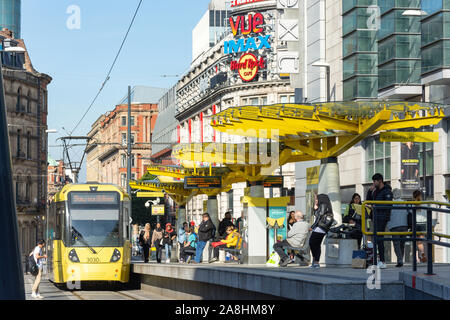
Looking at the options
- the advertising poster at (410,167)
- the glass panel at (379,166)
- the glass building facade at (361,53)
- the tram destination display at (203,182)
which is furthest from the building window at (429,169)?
the tram destination display at (203,182)

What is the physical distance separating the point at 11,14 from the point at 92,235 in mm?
116156

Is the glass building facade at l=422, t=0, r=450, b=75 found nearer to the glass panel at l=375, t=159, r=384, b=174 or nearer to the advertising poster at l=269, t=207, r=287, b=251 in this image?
the glass panel at l=375, t=159, r=384, b=174

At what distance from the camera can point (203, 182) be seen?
108 feet

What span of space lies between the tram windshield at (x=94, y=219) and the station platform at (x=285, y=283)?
1.84m

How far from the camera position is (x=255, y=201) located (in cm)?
2197

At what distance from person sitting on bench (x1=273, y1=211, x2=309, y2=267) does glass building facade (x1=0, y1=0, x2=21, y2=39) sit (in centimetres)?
12032

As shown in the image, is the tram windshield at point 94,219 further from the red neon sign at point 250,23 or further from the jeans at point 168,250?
the red neon sign at point 250,23

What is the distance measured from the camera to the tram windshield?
85.7 feet

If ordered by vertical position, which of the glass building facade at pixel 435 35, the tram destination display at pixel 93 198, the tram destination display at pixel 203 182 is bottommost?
the tram destination display at pixel 93 198

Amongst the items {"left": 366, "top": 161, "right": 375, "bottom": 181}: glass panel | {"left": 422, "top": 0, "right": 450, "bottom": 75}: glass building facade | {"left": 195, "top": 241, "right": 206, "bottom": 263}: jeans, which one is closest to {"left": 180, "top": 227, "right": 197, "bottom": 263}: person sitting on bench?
{"left": 195, "top": 241, "right": 206, "bottom": 263}: jeans

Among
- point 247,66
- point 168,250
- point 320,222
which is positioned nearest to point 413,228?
point 320,222

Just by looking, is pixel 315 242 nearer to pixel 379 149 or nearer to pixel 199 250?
pixel 199 250

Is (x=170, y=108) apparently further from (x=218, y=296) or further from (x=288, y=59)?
(x=218, y=296)

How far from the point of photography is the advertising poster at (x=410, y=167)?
99.2ft
